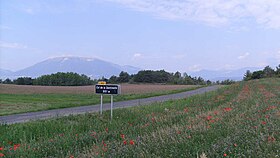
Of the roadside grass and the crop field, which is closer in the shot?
the roadside grass

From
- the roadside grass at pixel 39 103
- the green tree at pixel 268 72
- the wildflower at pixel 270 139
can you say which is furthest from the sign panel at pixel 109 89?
the green tree at pixel 268 72

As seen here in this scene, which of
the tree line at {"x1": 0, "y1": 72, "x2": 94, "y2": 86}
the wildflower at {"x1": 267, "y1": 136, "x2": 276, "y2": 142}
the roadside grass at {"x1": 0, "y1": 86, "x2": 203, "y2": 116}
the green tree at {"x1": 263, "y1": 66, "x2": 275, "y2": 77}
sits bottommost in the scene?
the roadside grass at {"x1": 0, "y1": 86, "x2": 203, "y2": 116}

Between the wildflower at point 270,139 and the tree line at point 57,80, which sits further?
the tree line at point 57,80

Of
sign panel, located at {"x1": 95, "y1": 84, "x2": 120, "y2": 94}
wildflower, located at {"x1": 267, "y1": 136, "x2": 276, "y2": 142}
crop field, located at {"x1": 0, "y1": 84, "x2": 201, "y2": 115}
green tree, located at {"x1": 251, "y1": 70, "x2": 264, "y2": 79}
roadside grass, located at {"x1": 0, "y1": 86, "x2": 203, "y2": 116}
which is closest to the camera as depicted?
wildflower, located at {"x1": 267, "y1": 136, "x2": 276, "y2": 142}

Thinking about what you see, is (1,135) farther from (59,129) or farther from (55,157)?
(55,157)

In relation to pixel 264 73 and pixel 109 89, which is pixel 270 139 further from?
pixel 264 73

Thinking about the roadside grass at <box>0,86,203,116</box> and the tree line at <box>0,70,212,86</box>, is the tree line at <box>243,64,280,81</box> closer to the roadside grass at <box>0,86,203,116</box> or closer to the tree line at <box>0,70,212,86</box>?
the tree line at <box>0,70,212,86</box>

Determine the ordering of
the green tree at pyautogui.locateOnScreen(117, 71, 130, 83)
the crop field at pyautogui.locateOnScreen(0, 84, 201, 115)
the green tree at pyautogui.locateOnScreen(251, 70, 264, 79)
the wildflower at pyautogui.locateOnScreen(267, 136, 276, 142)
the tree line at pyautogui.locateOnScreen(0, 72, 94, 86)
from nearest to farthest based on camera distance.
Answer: the wildflower at pyautogui.locateOnScreen(267, 136, 276, 142), the crop field at pyautogui.locateOnScreen(0, 84, 201, 115), the tree line at pyautogui.locateOnScreen(0, 72, 94, 86), the green tree at pyautogui.locateOnScreen(251, 70, 264, 79), the green tree at pyautogui.locateOnScreen(117, 71, 130, 83)

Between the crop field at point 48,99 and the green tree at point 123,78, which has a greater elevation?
the green tree at point 123,78

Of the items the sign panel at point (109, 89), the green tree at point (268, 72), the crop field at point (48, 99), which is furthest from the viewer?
the green tree at point (268, 72)

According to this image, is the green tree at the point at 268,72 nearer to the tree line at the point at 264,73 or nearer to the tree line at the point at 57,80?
the tree line at the point at 264,73

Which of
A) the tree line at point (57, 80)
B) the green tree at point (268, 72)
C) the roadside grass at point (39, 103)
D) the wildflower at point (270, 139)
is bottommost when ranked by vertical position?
the roadside grass at point (39, 103)

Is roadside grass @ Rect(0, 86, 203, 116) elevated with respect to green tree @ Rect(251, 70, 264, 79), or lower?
lower

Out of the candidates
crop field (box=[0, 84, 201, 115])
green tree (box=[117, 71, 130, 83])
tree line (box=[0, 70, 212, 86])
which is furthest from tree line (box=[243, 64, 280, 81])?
crop field (box=[0, 84, 201, 115])
